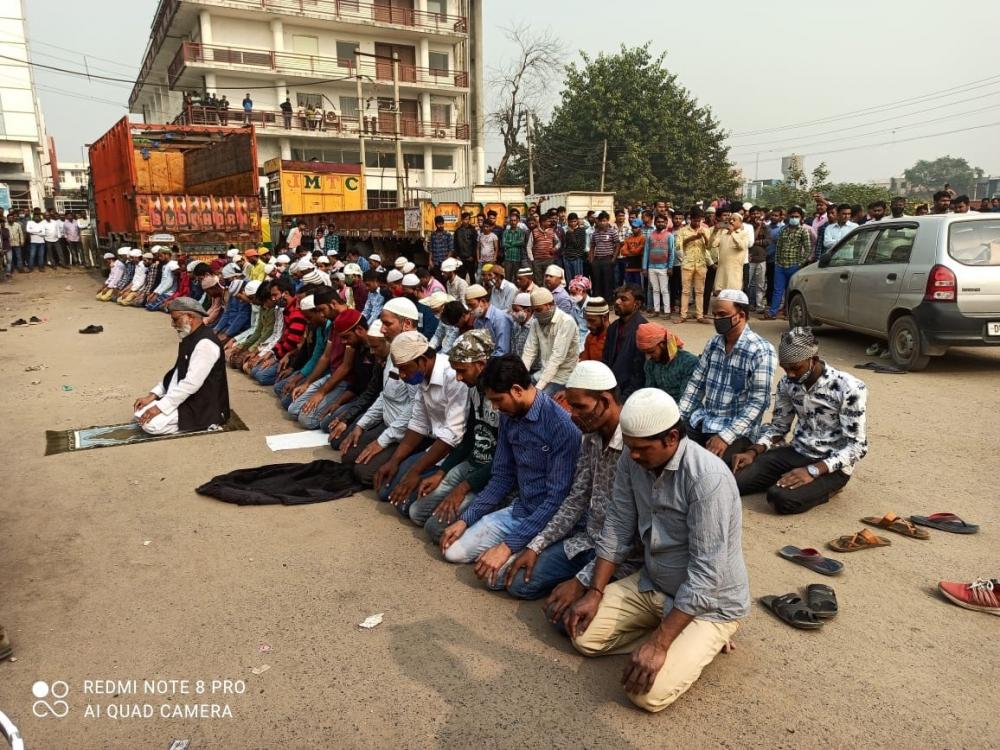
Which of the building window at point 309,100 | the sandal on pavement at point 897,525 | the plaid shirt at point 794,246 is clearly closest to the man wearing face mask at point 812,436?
the sandal on pavement at point 897,525

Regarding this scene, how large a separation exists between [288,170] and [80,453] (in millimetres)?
17398

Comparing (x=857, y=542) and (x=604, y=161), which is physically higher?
(x=604, y=161)

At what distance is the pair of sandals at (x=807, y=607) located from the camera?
3.22 meters

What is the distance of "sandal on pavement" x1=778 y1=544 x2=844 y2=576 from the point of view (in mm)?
3719

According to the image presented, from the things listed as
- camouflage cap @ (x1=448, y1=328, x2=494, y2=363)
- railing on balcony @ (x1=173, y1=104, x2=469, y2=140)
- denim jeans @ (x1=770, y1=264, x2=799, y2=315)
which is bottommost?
denim jeans @ (x1=770, y1=264, x2=799, y2=315)

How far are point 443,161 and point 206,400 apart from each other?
3688 cm

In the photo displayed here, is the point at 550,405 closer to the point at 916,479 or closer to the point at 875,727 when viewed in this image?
the point at 875,727

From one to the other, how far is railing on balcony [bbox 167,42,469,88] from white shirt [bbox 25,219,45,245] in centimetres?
1450

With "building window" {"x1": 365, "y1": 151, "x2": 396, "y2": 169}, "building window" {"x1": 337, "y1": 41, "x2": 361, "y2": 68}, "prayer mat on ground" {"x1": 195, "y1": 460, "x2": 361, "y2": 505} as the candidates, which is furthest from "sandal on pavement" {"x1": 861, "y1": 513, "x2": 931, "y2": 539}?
"building window" {"x1": 337, "y1": 41, "x2": 361, "y2": 68}

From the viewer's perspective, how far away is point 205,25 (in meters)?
34.0

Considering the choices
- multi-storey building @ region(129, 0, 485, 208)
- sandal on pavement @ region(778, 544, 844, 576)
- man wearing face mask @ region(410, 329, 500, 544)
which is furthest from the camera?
multi-storey building @ region(129, 0, 485, 208)

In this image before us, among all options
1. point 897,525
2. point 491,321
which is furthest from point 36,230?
point 897,525

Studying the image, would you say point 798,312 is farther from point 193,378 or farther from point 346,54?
point 346,54

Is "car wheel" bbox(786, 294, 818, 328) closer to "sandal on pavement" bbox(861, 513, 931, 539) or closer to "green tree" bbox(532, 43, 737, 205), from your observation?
"sandal on pavement" bbox(861, 513, 931, 539)
